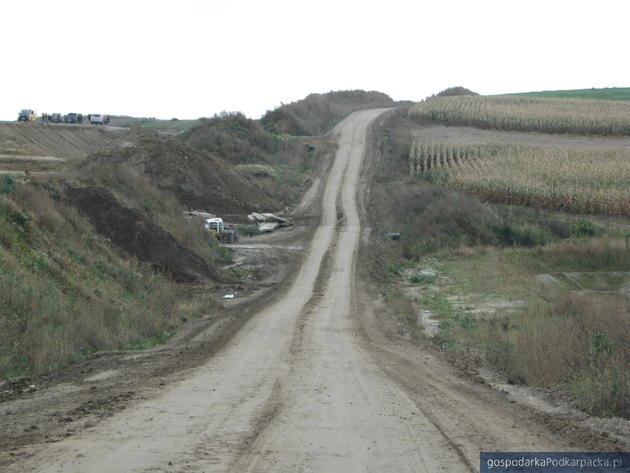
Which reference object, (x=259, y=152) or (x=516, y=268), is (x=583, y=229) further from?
(x=259, y=152)

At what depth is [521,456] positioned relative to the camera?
808cm

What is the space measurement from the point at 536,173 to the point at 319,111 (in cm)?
4527

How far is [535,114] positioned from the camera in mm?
80375

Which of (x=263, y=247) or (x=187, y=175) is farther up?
(x=187, y=175)

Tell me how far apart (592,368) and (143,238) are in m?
18.1

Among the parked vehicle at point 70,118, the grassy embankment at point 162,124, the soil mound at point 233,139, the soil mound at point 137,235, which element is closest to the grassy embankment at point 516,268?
the soil mound at point 137,235

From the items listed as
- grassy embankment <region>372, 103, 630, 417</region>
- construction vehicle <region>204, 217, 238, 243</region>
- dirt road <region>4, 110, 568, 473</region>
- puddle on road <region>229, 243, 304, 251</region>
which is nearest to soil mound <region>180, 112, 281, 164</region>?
grassy embankment <region>372, 103, 630, 417</region>

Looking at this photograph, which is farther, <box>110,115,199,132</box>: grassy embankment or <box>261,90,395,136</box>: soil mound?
<box>110,115,199,132</box>: grassy embankment

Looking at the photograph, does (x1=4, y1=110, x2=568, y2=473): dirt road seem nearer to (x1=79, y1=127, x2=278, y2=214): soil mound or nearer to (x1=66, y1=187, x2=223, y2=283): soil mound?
(x1=66, y1=187, x2=223, y2=283): soil mound

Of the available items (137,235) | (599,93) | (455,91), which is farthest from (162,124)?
(137,235)

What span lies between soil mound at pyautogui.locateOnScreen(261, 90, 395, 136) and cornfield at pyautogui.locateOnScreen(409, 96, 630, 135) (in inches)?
436

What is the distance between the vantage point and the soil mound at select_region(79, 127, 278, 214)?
150ft

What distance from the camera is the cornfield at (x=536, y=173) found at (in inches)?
1844

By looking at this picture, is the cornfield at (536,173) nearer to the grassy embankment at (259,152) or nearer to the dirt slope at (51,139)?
the grassy embankment at (259,152)
